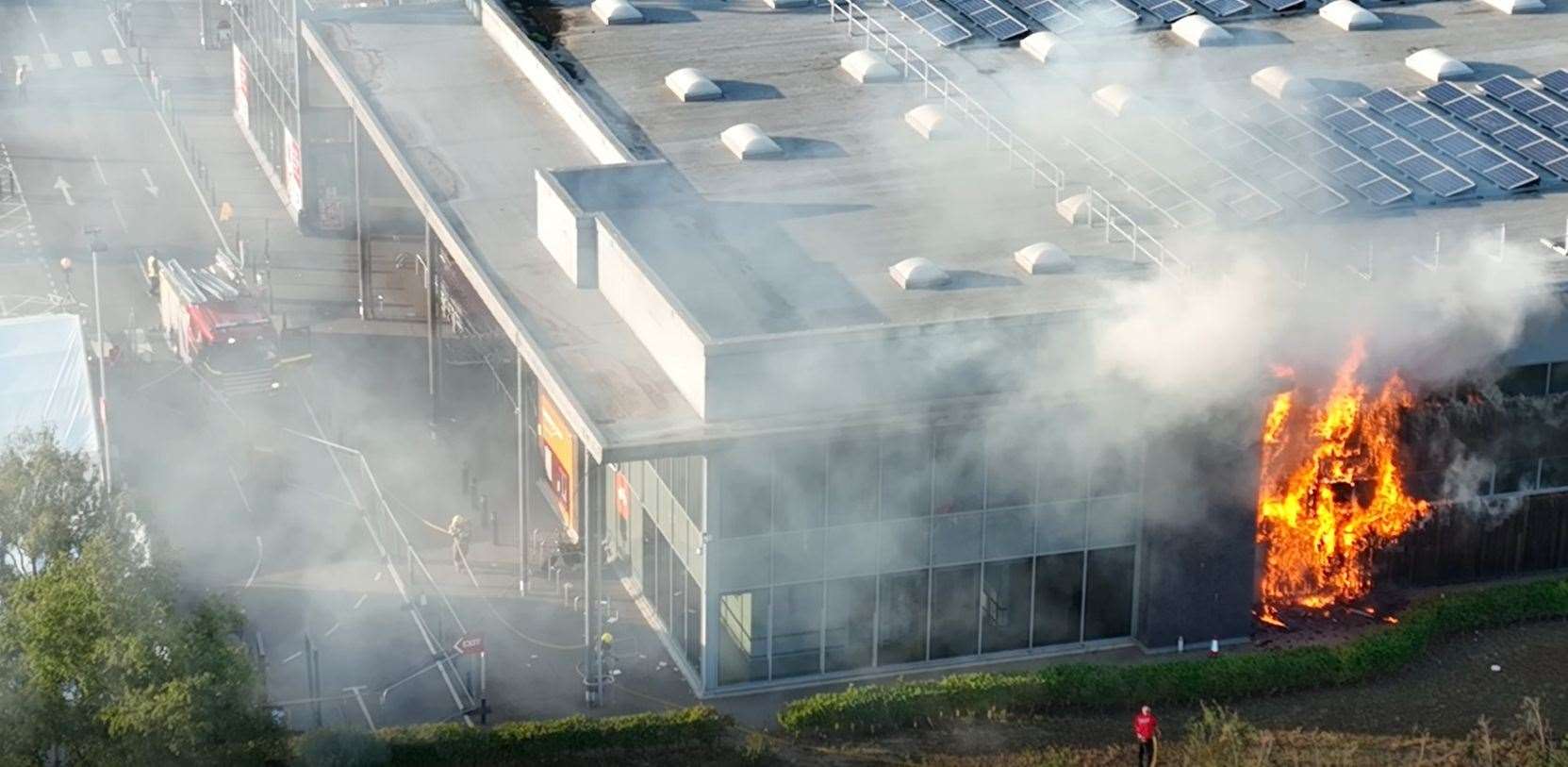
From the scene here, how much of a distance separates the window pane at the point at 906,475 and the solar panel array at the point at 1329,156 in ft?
37.8

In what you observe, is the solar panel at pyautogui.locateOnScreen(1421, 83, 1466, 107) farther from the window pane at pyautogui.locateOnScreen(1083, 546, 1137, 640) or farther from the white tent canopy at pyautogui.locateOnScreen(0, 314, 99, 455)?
the white tent canopy at pyautogui.locateOnScreen(0, 314, 99, 455)

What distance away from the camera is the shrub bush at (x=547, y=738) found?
35438 mm

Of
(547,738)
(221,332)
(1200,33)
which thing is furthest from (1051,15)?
(547,738)

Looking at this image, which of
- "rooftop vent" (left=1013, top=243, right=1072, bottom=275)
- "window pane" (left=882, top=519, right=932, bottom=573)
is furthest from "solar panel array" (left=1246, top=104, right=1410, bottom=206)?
"window pane" (left=882, top=519, right=932, bottom=573)

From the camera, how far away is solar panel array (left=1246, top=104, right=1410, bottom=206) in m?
44.5

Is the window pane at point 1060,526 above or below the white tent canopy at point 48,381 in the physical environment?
above

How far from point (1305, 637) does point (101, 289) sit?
105 ft

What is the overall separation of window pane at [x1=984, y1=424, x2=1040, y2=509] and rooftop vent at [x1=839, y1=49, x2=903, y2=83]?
1394cm

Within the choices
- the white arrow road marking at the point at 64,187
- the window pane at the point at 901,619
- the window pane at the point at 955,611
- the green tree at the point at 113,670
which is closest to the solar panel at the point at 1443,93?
the window pane at the point at 955,611

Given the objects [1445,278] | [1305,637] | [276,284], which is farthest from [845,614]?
[276,284]

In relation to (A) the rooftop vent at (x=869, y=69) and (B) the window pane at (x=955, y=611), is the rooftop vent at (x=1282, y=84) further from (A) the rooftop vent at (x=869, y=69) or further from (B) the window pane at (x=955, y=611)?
(B) the window pane at (x=955, y=611)

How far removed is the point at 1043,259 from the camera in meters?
40.8

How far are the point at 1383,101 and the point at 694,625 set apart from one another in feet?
62.9

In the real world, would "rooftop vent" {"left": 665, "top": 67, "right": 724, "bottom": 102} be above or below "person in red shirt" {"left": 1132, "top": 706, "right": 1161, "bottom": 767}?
above
